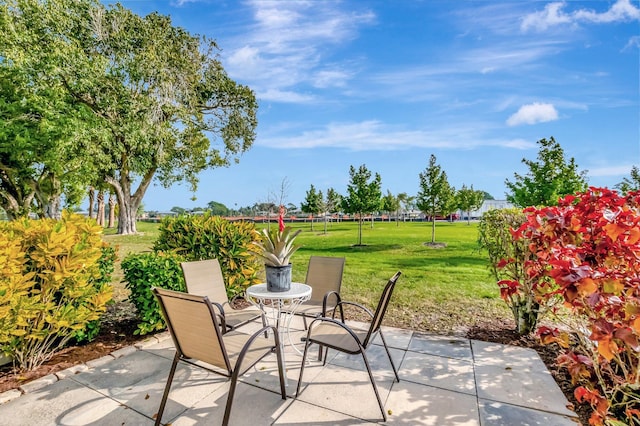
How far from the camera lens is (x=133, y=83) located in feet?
51.3

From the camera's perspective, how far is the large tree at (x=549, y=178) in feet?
36.7

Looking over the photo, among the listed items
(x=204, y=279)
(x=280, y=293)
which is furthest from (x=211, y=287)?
(x=280, y=293)

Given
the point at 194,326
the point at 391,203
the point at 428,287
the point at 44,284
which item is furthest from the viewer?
the point at 391,203

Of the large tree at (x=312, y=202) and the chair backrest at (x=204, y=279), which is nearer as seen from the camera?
the chair backrest at (x=204, y=279)

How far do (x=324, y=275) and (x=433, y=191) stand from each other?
13.0 m

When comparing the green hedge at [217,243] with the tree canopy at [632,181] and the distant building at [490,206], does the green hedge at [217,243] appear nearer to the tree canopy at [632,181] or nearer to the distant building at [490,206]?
the distant building at [490,206]

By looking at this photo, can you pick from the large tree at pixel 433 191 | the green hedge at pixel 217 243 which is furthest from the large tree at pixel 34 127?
the large tree at pixel 433 191

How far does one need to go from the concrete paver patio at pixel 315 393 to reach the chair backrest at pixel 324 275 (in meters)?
0.85

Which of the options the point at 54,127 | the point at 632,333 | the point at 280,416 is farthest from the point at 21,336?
the point at 54,127

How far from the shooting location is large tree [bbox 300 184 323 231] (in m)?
29.1

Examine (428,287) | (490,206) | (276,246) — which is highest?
(490,206)

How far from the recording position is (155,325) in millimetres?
3779

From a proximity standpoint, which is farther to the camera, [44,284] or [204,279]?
[204,279]

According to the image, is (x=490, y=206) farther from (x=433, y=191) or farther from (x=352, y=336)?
(x=433, y=191)
